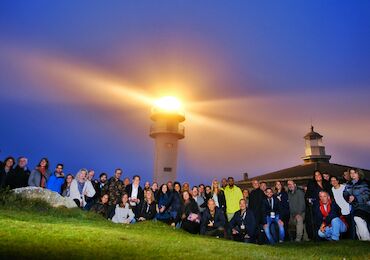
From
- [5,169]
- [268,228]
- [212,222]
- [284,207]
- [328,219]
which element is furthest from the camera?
[5,169]

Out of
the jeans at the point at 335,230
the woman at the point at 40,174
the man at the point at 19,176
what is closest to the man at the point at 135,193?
the woman at the point at 40,174

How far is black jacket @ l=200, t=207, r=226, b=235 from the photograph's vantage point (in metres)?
10.8

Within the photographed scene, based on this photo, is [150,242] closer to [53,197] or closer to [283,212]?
[283,212]

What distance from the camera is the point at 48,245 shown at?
18.9 feet

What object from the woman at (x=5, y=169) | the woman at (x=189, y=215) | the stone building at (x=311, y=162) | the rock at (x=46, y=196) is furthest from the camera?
the stone building at (x=311, y=162)

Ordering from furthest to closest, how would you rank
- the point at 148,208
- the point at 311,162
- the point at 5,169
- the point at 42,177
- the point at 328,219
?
1. the point at 311,162
2. the point at 42,177
3. the point at 148,208
4. the point at 5,169
5. the point at 328,219

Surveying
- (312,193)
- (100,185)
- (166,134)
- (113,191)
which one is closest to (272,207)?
(312,193)

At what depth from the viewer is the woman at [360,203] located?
30.8 ft

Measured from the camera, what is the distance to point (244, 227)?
10539 millimetres

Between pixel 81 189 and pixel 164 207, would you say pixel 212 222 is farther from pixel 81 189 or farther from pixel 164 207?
pixel 81 189

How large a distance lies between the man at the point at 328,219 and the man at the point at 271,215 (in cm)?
126

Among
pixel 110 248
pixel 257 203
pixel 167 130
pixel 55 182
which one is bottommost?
pixel 110 248

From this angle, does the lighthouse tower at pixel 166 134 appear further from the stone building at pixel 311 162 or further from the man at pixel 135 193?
the man at pixel 135 193

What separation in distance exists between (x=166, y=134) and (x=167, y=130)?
558mm
